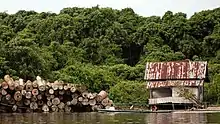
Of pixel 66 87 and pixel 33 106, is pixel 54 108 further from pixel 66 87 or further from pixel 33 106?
pixel 66 87

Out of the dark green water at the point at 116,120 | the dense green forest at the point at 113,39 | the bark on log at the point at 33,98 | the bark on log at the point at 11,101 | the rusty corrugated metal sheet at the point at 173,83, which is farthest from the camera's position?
the dense green forest at the point at 113,39

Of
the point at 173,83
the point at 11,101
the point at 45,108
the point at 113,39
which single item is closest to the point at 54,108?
the point at 45,108

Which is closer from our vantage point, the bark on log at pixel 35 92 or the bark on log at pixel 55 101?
the bark on log at pixel 35 92

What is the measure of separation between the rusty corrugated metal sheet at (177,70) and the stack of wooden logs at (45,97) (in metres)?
7.96

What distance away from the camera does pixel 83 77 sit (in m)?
43.6

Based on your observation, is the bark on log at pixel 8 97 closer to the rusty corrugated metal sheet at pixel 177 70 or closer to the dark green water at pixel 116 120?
the dark green water at pixel 116 120

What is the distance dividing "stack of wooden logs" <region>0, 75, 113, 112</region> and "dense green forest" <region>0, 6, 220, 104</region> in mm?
10901

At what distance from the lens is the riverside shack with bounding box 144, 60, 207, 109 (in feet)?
126

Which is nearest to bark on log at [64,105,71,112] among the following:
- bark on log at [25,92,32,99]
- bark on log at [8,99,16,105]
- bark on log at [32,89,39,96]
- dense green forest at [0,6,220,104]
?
bark on log at [32,89,39,96]

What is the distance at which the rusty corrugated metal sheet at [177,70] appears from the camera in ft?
129

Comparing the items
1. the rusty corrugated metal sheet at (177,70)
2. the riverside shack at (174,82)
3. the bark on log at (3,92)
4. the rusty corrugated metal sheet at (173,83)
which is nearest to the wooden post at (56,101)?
the bark on log at (3,92)

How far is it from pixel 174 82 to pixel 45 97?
11.5 metres

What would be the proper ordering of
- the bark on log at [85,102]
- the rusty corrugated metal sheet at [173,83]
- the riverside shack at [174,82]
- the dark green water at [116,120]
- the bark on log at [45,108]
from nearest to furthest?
the dark green water at [116,120] → the bark on log at [45,108] → the bark on log at [85,102] → the riverside shack at [174,82] → the rusty corrugated metal sheet at [173,83]

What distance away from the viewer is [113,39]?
59.3m
